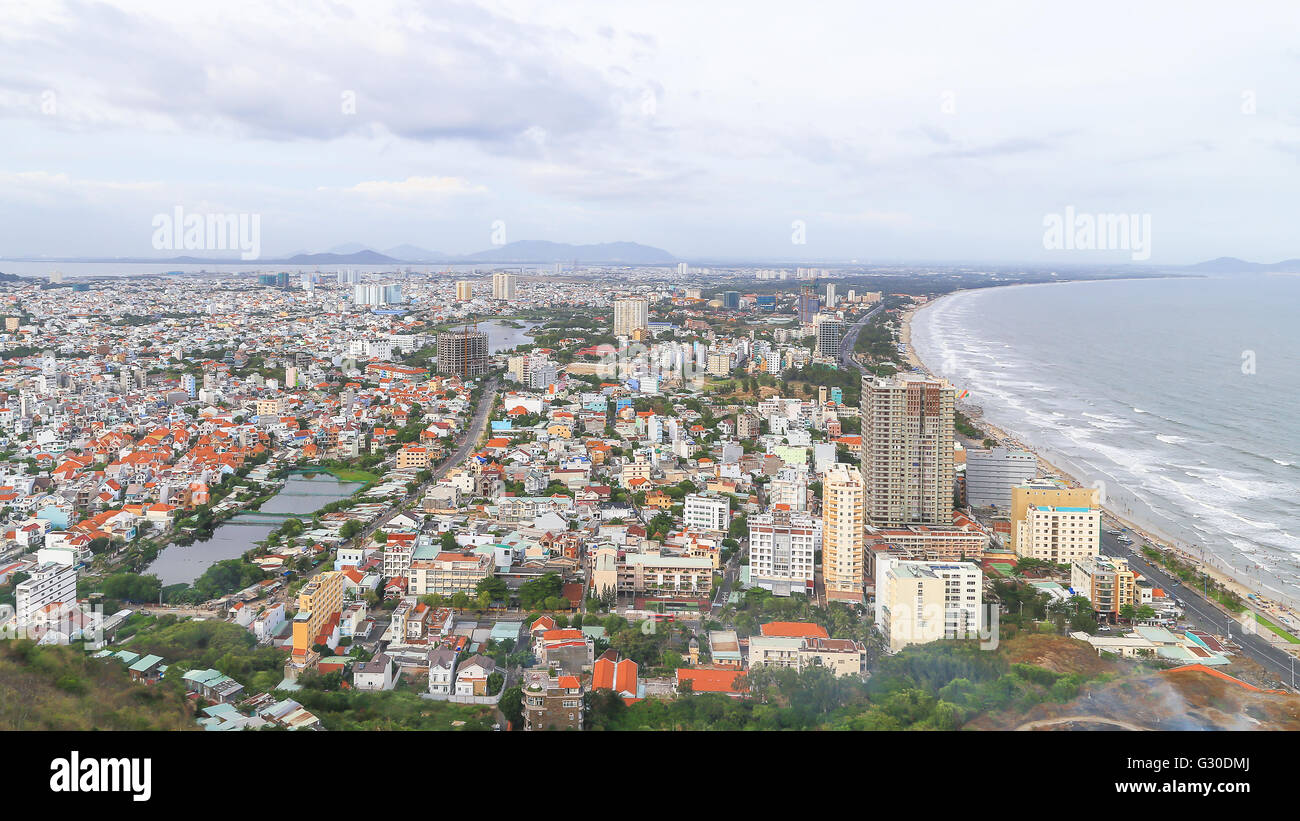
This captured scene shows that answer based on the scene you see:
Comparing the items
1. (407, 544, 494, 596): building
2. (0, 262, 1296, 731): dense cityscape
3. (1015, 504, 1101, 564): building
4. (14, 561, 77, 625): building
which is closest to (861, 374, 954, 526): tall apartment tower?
(0, 262, 1296, 731): dense cityscape

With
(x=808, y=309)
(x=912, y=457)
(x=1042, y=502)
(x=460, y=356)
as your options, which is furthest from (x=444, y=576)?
(x=808, y=309)

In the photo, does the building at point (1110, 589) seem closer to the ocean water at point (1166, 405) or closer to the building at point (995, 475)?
the ocean water at point (1166, 405)

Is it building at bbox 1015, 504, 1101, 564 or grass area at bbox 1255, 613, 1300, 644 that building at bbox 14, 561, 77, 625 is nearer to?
building at bbox 1015, 504, 1101, 564

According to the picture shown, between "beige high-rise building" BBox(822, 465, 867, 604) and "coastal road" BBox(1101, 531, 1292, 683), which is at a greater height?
"beige high-rise building" BBox(822, 465, 867, 604)

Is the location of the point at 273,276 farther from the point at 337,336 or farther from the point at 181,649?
the point at 181,649

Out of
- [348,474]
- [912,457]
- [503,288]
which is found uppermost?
[503,288]

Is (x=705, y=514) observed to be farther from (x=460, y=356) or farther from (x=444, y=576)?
(x=460, y=356)
